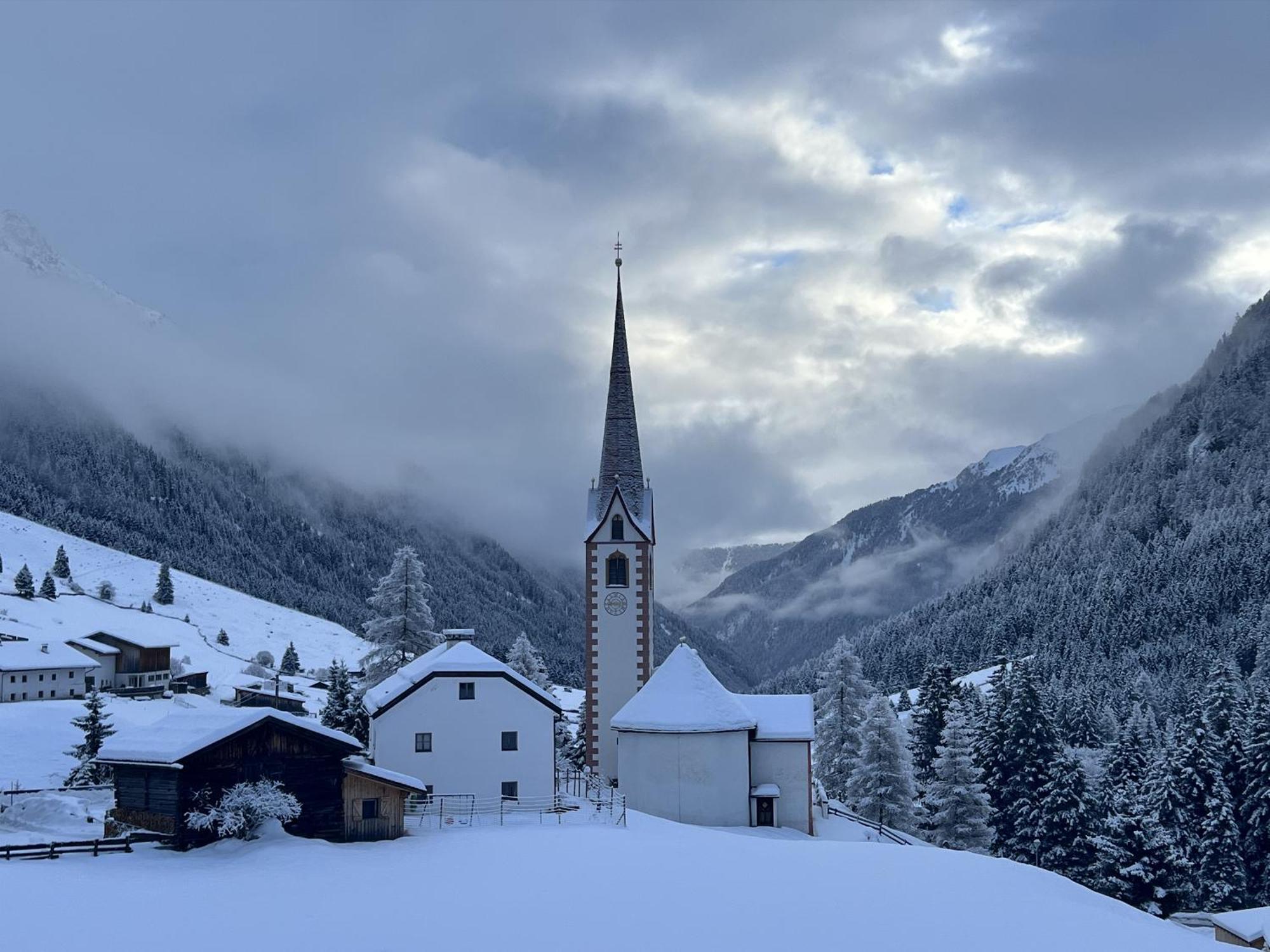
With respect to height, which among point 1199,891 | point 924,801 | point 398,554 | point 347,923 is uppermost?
point 398,554

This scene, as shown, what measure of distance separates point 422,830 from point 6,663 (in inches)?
3118

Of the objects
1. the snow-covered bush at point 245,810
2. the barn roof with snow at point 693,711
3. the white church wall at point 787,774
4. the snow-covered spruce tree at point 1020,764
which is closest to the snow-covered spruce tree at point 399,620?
the barn roof with snow at point 693,711

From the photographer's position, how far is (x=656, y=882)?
26.0 metres

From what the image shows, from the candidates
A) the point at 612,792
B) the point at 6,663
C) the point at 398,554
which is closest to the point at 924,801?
the point at 612,792

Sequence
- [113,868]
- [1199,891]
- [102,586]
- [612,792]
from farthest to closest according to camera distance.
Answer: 1. [102,586]
2. [1199,891]
3. [612,792]
4. [113,868]

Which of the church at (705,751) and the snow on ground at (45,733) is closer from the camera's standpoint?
the church at (705,751)

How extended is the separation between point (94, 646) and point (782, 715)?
88279 mm

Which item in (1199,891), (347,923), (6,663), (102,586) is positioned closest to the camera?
(347,923)

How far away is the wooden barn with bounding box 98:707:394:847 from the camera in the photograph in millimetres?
28688

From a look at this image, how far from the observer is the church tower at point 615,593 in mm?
52469

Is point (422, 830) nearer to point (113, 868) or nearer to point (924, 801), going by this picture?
point (113, 868)

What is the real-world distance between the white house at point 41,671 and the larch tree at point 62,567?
233ft

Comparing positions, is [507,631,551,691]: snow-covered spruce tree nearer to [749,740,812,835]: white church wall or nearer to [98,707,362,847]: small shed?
[749,740,812,835]: white church wall

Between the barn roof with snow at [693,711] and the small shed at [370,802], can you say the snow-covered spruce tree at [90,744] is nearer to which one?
the small shed at [370,802]
